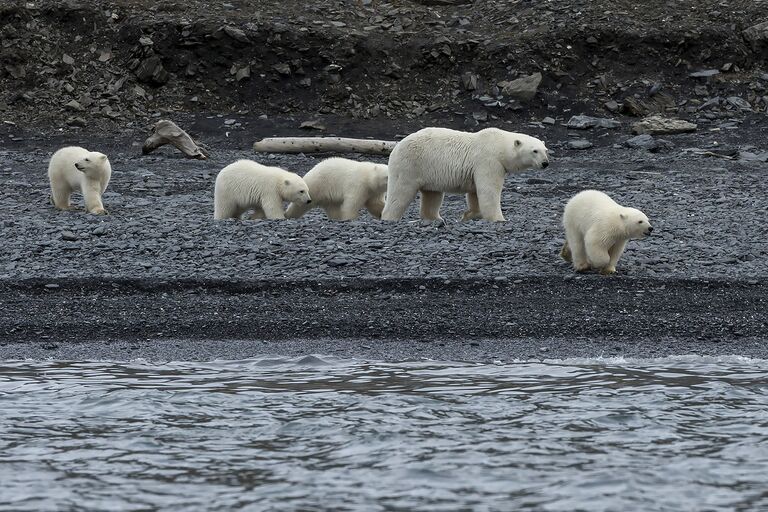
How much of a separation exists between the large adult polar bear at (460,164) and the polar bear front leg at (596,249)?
88.1 inches

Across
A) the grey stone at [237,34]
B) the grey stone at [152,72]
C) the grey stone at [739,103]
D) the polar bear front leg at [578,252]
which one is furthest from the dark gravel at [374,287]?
the grey stone at [237,34]

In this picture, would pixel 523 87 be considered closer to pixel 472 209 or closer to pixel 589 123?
pixel 589 123

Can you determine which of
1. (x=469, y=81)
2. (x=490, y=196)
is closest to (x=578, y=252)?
(x=490, y=196)

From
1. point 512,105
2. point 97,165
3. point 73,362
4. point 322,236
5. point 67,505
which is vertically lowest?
point 67,505

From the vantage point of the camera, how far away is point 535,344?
28.2 ft

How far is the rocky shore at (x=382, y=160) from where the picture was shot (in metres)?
8.91

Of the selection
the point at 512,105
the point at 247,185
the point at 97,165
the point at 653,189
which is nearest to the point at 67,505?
the point at 247,185

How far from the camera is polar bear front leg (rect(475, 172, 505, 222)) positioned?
11789mm

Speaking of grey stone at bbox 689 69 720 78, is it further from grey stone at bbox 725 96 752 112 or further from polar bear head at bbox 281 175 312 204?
polar bear head at bbox 281 175 312 204

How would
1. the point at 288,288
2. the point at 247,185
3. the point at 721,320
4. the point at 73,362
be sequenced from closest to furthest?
1. the point at 73,362
2. the point at 721,320
3. the point at 288,288
4. the point at 247,185

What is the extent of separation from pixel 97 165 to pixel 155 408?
6.29m

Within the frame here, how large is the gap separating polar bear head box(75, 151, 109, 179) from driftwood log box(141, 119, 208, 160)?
4.09 meters

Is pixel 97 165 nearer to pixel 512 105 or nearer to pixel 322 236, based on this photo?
pixel 322 236

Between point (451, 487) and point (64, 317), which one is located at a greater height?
point (64, 317)
